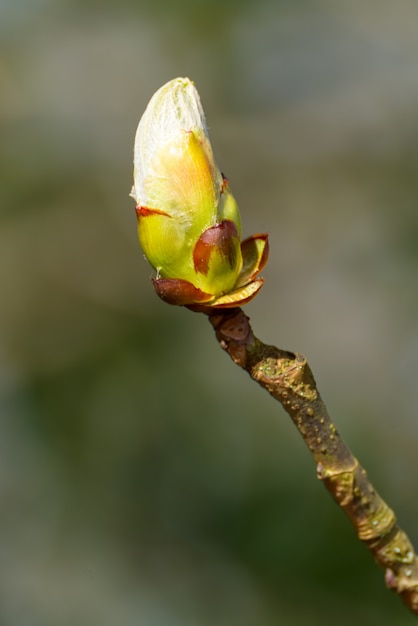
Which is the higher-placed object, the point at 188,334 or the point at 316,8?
the point at 316,8

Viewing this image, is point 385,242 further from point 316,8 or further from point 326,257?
point 316,8

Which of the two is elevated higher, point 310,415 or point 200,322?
point 310,415

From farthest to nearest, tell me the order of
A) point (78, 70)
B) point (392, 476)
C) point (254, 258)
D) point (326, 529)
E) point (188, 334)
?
point (78, 70)
point (188, 334)
point (392, 476)
point (326, 529)
point (254, 258)

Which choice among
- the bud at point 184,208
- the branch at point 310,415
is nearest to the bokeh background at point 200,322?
the branch at point 310,415

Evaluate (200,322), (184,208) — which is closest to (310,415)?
(184,208)

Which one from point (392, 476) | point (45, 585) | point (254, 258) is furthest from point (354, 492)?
point (45, 585)

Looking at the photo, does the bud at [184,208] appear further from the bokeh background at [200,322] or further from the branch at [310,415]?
the bokeh background at [200,322]

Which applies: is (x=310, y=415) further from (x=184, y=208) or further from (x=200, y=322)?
(x=200, y=322)

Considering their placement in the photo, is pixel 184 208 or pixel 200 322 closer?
pixel 184 208
